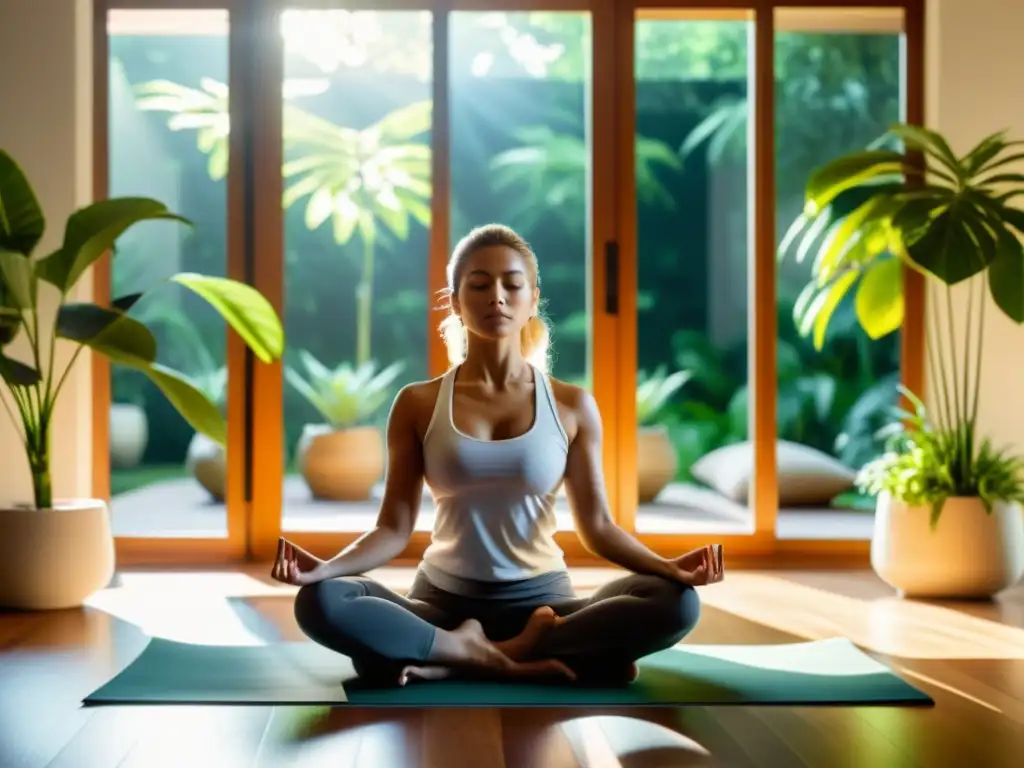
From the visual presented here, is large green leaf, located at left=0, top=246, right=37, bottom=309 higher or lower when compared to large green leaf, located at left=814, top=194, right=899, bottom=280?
lower

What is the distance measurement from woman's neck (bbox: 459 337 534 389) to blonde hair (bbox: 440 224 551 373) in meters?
0.07

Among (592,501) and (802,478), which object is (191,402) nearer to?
(592,501)

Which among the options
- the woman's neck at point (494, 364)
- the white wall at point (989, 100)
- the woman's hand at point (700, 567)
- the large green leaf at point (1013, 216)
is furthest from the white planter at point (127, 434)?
the large green leaf at point (1013, 216)

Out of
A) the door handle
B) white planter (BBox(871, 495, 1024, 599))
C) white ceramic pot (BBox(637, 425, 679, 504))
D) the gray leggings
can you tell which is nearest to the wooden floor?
the gray leggings

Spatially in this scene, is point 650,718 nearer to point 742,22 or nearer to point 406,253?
point 406,253

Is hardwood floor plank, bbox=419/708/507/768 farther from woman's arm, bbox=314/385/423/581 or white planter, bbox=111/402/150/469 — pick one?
white planter, bbox=111/402/150/469

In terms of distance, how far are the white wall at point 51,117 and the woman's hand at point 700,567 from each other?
2372mm

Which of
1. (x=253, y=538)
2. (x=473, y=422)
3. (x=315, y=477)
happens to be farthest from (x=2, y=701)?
(x=315, y=477)

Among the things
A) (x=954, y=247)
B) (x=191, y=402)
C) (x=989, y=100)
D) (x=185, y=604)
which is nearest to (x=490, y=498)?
(x=191, y=402)

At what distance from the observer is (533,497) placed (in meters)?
2.33

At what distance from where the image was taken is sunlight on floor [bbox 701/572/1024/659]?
2.77m

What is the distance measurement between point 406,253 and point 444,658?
2.26 m

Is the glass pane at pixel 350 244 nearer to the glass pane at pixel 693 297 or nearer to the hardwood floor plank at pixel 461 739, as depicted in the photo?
the glass pane at pixel 693 297

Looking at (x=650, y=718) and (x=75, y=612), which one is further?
(x=75, y=612)
